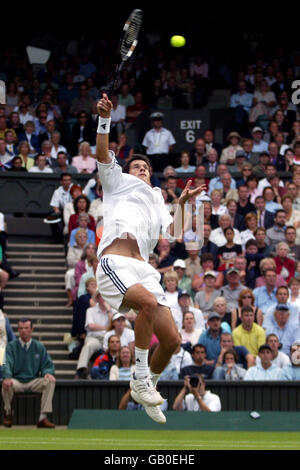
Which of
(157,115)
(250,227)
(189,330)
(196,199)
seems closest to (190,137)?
(157,115)

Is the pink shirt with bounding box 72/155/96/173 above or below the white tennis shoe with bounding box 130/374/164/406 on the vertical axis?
above

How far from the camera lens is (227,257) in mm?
18516

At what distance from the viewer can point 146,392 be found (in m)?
9.23

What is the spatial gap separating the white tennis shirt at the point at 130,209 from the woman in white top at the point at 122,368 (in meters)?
6.38

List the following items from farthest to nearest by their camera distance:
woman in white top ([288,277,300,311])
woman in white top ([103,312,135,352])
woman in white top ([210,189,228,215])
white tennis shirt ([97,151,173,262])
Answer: woman in white top ([210,189,228,215]), woman in white top ([288,277,300,311]), woman in white top ([103,312,135,352]), white tennis shirt ([97,151,173,262])

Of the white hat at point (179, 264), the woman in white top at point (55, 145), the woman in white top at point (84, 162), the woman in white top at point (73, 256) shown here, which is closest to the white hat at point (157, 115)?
the woman in white top at point (84, 162)

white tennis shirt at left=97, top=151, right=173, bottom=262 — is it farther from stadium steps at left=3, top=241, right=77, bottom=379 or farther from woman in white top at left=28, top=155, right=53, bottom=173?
woman in white top at left=28, top=155, right=53, bottom=173

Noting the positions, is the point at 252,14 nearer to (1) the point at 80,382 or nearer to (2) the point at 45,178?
(2) the point at 45,178

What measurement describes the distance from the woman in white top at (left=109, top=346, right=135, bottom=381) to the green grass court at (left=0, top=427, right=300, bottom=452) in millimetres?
1564

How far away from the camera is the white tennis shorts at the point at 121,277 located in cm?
931

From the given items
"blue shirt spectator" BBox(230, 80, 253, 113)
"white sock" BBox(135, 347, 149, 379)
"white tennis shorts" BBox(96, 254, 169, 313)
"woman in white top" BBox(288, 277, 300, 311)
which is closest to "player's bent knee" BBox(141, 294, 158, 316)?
"white tennis shorts" BBox(96, 254, 169, 313)

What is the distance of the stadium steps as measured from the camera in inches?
726
